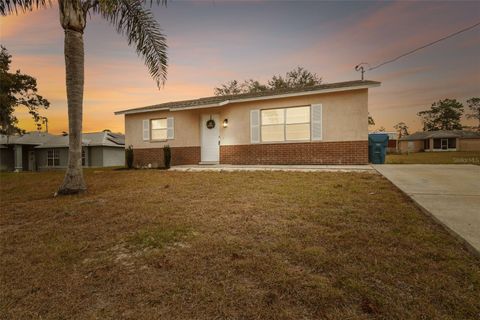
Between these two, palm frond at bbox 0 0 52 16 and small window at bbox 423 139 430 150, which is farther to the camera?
small window at bbox 423 139 430 150

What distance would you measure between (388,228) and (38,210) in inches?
227

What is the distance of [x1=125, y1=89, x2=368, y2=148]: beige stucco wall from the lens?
10.2 meters

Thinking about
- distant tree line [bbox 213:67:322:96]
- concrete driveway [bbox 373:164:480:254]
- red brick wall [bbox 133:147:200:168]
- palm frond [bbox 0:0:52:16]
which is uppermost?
distant tree line [bbox 213:67:322:96]

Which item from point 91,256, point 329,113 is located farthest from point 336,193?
point 329,113

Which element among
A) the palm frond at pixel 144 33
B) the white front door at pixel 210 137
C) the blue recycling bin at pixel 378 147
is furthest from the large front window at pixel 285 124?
the palm frond at pixel 144 33

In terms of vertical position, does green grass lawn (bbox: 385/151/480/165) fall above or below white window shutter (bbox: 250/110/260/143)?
below

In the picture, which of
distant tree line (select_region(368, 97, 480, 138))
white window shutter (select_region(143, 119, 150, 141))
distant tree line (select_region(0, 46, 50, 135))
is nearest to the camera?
white window shutter (select_region(143, 119, 150, 141))

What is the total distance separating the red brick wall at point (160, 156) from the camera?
44.4 ft

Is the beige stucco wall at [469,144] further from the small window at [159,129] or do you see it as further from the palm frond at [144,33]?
the palm frond at [144,33]

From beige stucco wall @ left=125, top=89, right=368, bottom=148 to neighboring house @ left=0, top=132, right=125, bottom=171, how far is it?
10.9m

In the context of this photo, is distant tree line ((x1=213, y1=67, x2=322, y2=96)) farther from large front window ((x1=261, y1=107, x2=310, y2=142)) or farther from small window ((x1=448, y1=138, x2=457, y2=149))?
small window ((x1=448, y1=138, x2=457, y2=149))

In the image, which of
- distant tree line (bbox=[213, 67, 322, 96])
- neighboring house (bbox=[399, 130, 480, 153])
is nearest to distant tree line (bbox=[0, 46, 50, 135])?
distant tree line (bbox=[213, 67, 322, 96])

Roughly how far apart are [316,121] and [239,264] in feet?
31.3

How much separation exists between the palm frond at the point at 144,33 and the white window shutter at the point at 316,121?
6.29 meters
